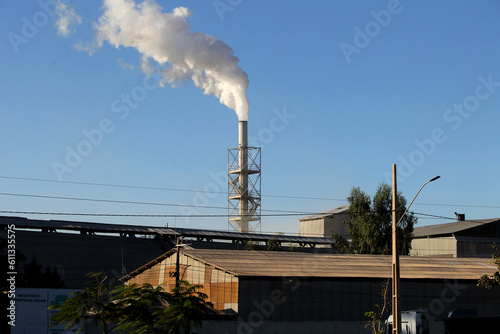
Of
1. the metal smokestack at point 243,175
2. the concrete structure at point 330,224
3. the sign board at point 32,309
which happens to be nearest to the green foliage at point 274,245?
the metal smokestack at point 243,175

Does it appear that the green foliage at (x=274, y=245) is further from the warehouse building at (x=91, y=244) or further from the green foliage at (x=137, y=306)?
the green foliage at (x=137, y=306)

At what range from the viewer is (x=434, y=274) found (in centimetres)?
4641

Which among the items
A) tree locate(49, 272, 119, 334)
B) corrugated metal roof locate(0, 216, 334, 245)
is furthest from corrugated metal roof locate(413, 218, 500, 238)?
tree locate(49, 272, 119, 334)

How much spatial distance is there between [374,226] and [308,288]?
3761 centimetres

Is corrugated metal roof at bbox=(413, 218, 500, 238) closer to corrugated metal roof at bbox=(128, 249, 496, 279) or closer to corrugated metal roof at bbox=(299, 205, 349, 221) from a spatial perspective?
corrugated metal roof at bbox=(299, 205, 349, 221)

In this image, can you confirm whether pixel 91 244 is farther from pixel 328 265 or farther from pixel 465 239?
pixel 465 239

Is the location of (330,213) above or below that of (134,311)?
above

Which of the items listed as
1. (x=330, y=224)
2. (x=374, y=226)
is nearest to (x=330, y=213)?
(x=330, y=224)

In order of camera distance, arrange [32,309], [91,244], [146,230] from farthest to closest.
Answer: [146,230] < [91,244] < [32,309]

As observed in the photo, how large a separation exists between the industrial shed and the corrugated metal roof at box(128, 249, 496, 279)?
3.0 inches

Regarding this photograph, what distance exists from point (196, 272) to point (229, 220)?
36.8 metres

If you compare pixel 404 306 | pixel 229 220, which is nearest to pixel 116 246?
pixel 229 220

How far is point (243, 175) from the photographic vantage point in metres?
78.9

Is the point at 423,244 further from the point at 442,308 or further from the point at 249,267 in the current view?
the point at 249,267
